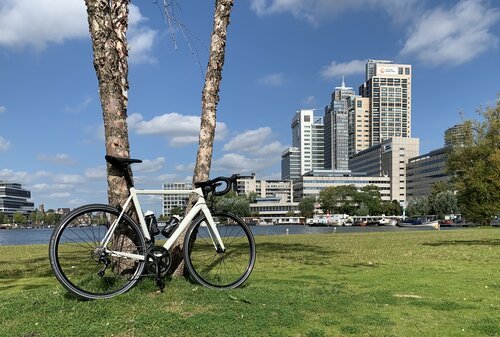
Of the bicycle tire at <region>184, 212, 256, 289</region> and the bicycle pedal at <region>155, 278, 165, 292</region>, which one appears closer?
the bicycle pedal at <region>155, 278, 165, 292</region>

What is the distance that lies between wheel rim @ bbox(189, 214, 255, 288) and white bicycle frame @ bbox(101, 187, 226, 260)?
70 millimetres

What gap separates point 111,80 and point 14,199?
182001 mm

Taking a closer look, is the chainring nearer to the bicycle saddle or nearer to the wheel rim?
the wheel rim

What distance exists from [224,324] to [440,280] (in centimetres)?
516

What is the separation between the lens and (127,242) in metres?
5.39

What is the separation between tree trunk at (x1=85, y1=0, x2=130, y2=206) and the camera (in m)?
5.72

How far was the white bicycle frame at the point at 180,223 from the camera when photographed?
5156 mm

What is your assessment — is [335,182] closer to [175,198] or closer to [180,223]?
[175,198]

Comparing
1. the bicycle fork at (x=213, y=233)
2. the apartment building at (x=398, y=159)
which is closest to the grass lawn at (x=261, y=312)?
the bicycle fork at (x=213, y=233)

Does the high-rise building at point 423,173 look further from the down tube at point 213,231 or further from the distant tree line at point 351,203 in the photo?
the down tube at point 213,231

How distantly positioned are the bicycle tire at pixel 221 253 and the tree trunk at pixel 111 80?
1.06 m

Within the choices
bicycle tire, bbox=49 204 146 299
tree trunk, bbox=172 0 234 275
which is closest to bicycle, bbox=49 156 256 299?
bicycle tire, bbox=49 204 146 299

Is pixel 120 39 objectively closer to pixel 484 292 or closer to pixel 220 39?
pixel 220 39

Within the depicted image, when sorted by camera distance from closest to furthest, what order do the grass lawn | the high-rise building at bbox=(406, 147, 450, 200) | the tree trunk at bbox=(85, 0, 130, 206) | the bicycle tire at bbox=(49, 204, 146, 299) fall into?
the grass lawn → the bicycle tire at bbox=(49, 204, 146, 299) → the tree trunk at bbox=(85, 0, 130, 206) → the high-rise building at bbox=(406, 147, 450, 200)
